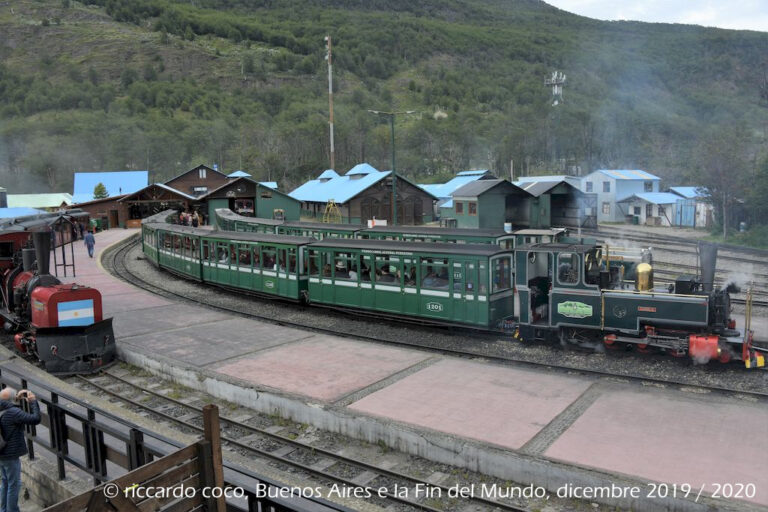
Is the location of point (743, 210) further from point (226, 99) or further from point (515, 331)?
point (226, 99)

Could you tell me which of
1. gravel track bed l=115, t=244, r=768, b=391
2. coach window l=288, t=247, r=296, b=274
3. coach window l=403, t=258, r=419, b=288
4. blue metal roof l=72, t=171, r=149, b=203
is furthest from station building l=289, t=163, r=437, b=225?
coach window l=403, t=258, r=419, b=288

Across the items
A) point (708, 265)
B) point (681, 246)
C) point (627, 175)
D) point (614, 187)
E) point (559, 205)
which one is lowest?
point (681, 246)

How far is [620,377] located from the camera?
40.9 ft

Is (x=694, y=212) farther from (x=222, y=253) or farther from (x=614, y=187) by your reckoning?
(x=222, y=253)

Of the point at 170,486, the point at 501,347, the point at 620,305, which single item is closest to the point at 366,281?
the point at 501,347

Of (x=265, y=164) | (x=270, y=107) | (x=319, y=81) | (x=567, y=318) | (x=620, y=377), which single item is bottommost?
(x=620, y=377)

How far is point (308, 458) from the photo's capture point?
958 centimetres

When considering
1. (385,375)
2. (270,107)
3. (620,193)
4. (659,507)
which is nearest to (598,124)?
(620,193)

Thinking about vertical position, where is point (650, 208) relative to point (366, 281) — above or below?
above

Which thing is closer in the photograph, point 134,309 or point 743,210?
point 134,309

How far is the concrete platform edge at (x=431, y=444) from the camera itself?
24.5 ft

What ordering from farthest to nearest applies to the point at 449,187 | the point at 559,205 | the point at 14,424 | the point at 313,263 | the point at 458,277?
the point at 449,187 < the point at 559,205 < the point at 313,263 < the point at 458,277 < the point at 14,424

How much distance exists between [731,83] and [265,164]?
188ft

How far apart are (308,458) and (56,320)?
8053 mm
